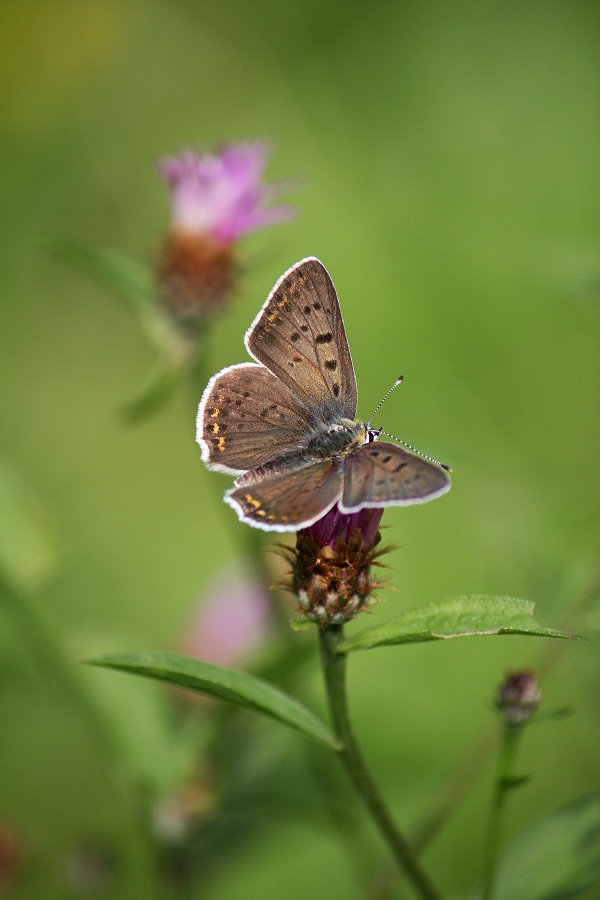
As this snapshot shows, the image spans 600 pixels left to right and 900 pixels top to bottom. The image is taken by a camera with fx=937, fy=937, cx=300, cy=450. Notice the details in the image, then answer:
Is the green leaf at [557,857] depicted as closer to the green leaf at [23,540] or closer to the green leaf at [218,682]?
the green leaf at [218,682]

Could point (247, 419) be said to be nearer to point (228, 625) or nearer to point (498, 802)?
point (498, 802)

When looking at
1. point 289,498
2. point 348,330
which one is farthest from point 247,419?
point 348,330

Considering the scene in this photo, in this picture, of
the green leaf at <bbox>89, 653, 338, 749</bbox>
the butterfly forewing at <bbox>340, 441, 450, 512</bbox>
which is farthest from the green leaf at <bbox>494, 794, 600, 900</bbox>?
the butterfly forewing at <bbox>340, 441, 450, 512</bbox>

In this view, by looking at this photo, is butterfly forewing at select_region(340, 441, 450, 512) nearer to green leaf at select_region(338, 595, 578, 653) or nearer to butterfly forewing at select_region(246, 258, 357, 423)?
green leaf at select_region(338, 595, 578, 653)

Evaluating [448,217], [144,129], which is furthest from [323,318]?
[144,129]

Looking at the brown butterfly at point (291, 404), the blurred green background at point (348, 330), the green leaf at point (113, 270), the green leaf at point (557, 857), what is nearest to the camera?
the green leaf at point (557, 857)

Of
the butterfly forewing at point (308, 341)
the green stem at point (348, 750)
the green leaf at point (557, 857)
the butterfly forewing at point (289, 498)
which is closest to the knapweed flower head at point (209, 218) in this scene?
the butterfly forewing at point (308, 341)
